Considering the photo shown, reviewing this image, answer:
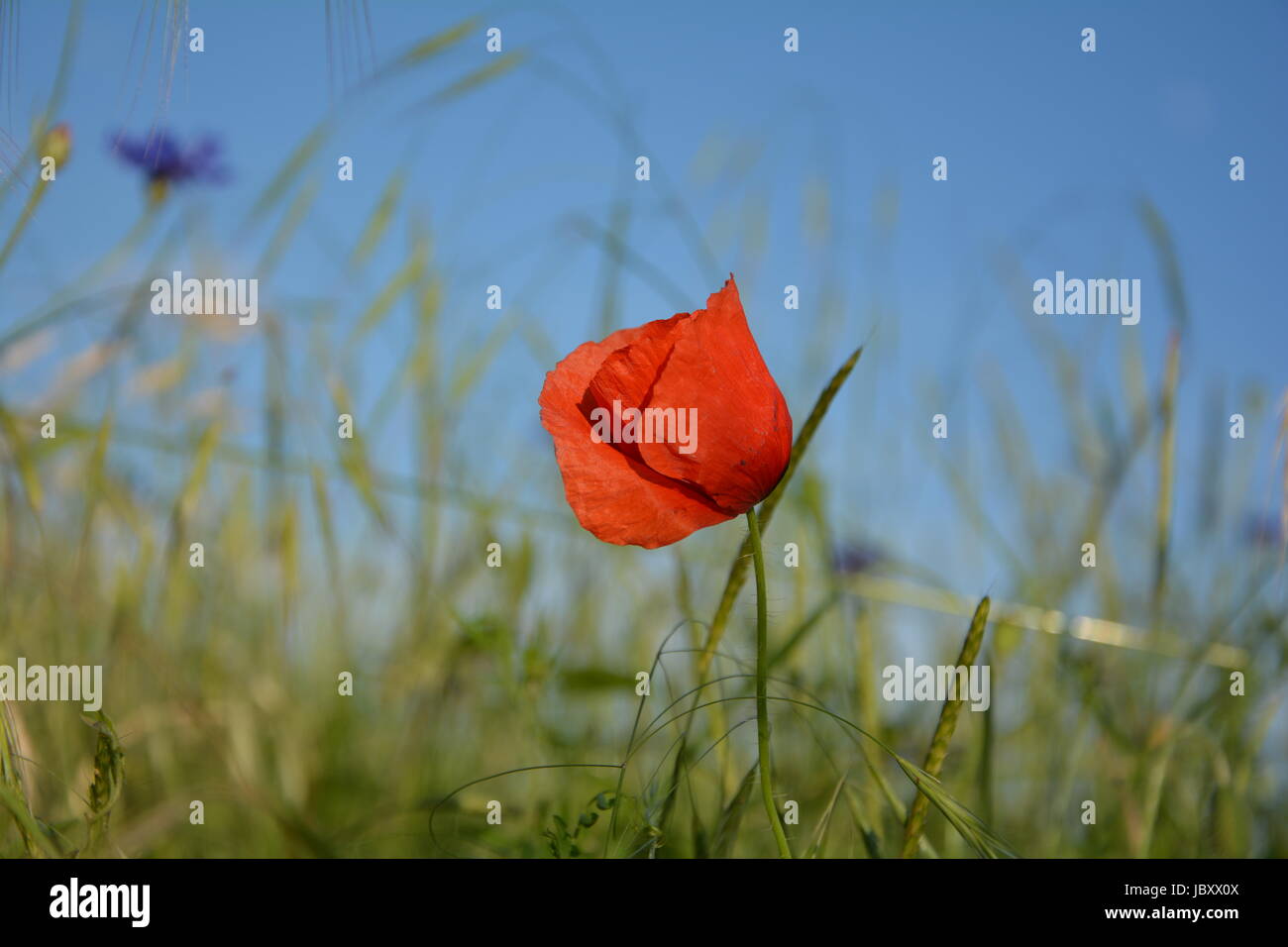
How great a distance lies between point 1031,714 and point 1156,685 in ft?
0.56

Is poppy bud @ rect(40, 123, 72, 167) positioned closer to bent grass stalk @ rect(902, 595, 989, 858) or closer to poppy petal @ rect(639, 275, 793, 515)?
poppy petal @ rect(639, 275, 793, 515)

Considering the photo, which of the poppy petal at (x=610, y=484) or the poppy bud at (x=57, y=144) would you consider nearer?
the poppy petal at (x=610, y=484)

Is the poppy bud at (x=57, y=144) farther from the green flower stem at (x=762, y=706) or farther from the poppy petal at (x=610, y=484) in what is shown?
the green flower stem at (x=762, y=706)

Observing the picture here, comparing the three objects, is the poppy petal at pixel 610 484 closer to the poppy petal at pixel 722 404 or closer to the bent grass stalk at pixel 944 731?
the poppy petal at pixel 722 404

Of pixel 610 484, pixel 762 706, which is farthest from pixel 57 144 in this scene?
pixel 762 706

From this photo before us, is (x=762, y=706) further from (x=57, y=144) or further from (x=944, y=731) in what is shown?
(x=57, y=144)

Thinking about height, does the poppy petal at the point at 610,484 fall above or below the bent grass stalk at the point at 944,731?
above

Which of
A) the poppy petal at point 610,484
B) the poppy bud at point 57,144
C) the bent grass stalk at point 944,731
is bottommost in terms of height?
the bent grass stalk at point 944,731

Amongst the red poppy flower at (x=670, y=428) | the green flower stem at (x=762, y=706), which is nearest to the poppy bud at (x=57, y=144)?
the red poppy flower at (x=670, y=428)

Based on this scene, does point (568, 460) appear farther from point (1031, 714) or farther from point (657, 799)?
point (1031, 714)

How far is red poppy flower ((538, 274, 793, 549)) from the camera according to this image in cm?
40

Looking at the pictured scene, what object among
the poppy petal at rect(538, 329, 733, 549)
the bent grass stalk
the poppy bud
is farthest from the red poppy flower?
the poppy bud

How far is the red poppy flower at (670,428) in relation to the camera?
1.33 feet
